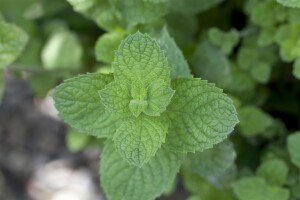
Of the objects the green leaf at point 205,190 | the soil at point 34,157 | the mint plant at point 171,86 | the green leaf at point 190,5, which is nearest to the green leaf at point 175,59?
the mint plant at point 171,86

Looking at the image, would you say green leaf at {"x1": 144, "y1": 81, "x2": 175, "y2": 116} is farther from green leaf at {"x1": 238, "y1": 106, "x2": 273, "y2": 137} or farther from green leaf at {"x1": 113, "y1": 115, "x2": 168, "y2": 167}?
green leaf at {"x1": 238, "y1": 106, "x2": 273, "y2": 137}

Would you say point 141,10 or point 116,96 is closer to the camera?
point 116,96

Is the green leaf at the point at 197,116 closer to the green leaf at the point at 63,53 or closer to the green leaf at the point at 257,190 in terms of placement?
the green leaf at the point at 257,190

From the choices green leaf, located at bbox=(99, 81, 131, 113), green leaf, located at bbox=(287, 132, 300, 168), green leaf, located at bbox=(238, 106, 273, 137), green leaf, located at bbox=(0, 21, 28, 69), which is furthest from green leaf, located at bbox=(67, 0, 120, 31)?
green leaf, located at bbox=(287, 132, 300, 168)

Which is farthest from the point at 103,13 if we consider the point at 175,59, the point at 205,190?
the point at 205,190

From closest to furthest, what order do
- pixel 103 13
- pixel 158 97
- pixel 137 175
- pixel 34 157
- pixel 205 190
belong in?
pixel 158 97
pixel 137 175
pixel 103 13
pixel 205 190
pixel 34 157

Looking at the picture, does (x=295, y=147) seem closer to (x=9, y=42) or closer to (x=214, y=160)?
(x=214, y=160)
